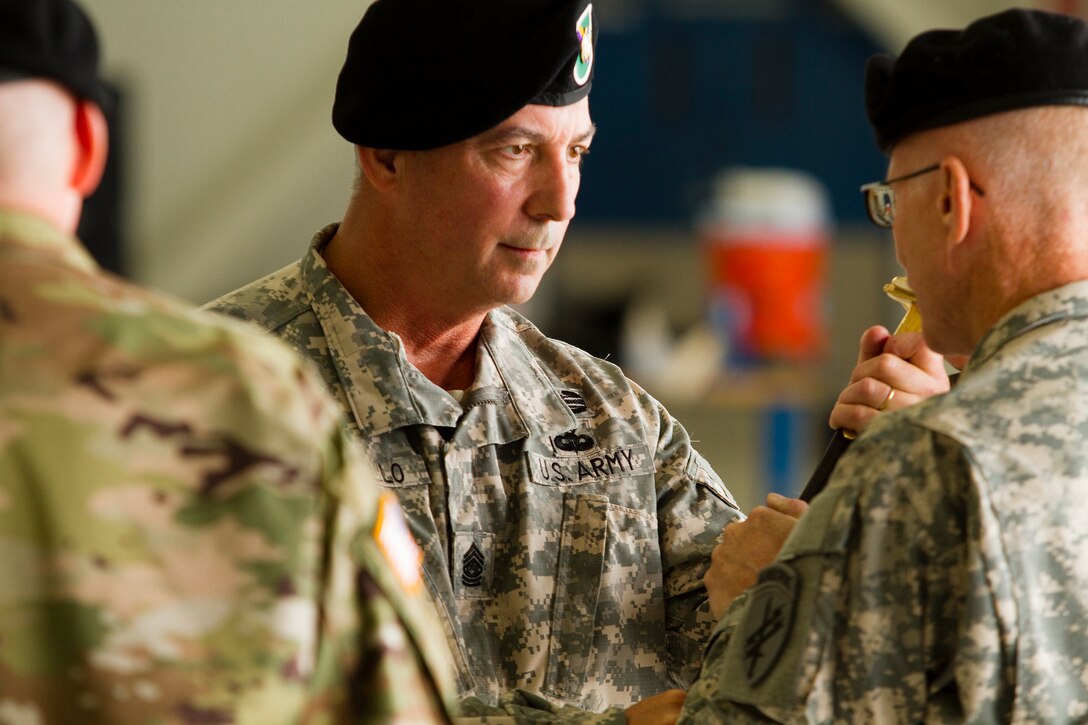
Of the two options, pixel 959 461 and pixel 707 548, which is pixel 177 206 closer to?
pixel 707 548

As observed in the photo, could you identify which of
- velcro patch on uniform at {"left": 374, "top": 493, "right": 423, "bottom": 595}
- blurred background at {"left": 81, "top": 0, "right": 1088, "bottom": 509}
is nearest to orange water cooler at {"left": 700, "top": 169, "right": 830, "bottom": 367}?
blurred background at {"left": 81, "top": 0, "right": 1088, "bottom": 509}

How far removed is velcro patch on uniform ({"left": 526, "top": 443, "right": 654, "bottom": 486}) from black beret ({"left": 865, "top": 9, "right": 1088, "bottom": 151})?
2.18 feet

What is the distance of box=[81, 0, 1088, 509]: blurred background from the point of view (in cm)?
680

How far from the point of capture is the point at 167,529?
1.04 metres

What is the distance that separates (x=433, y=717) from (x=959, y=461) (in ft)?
2.02

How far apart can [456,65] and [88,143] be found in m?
0.86

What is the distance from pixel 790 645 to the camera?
1473 mm

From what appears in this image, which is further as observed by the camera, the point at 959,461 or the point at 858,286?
the point at 858,286

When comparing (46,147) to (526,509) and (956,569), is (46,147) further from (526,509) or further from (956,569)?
(526,509)

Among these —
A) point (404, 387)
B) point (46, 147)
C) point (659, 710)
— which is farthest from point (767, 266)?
point (46, 147)

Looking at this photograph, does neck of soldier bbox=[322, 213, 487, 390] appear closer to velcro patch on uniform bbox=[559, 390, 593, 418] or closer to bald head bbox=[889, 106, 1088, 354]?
velcro patch on uniform bbox=[559, 390, 593, 418]

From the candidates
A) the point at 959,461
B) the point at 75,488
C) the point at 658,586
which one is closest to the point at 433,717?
the point at 75,488

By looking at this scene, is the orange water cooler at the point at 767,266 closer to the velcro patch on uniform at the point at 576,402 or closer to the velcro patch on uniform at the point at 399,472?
the velcro patch on uniform at the point at 576,402

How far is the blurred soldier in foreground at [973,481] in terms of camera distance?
141cm
